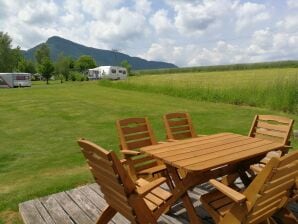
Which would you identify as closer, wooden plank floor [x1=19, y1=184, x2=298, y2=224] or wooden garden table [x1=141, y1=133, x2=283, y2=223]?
wooden garden table [x1=141, y1=133, x2=283, y2=223]

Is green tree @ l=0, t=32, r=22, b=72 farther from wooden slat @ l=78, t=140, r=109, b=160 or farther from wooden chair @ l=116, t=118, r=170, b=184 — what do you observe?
wooden slat @ l=78, t=140, r=109, b=160

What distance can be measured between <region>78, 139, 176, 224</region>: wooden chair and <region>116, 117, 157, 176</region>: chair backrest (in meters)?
1.05

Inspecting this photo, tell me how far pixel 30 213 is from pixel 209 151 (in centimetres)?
217

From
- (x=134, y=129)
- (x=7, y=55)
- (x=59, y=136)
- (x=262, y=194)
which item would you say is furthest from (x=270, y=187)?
(x=7, y=55)

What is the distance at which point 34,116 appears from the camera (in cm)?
1198

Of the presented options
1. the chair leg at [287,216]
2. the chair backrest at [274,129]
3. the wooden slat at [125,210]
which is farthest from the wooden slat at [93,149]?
the chair backrest at [274,129]

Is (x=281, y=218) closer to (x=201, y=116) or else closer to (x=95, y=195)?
(x=95, y=195)

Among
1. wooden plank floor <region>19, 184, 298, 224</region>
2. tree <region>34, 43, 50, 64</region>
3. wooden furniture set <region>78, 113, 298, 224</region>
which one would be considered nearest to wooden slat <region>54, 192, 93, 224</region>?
wooden plank floor <region>19, 184, 298, 224</region>

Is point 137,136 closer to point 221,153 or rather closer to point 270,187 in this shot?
point 221,153

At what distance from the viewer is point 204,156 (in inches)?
127

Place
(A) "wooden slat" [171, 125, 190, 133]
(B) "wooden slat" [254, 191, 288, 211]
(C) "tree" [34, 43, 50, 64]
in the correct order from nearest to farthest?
(B) "wooden slat" [254, 191, 288, 211] < (A) "wooden slat" [171, 125, 190, 133] < (C) "tree" [34, 43, 50, 64]

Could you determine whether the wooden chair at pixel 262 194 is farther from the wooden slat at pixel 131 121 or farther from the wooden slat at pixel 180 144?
the wooden slat at pixel 131 121

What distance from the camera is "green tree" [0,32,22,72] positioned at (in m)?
57.4

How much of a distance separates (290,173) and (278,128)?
2081 mm
